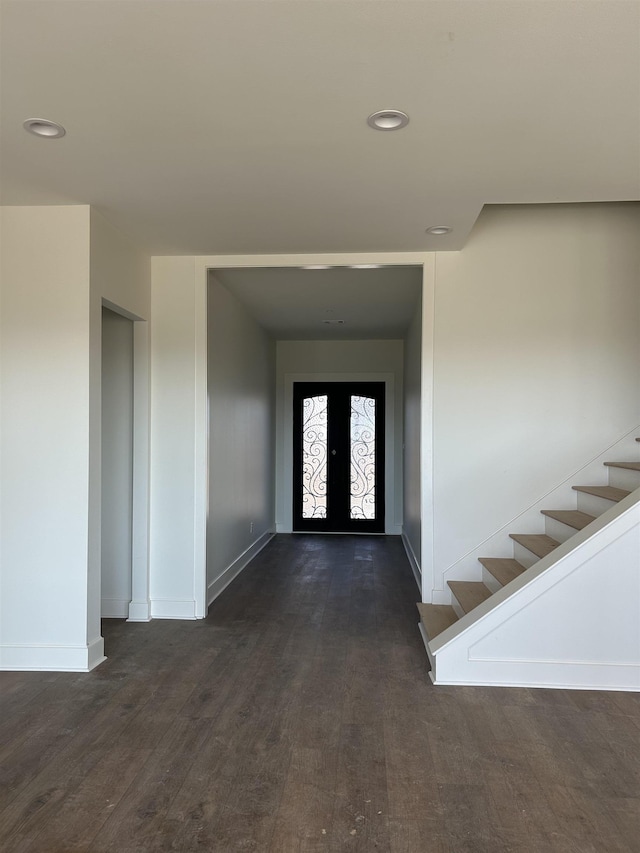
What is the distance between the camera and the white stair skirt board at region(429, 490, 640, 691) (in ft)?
10.1

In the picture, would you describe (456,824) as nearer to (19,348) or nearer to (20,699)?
(20,699)

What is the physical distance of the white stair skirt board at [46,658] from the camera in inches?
133

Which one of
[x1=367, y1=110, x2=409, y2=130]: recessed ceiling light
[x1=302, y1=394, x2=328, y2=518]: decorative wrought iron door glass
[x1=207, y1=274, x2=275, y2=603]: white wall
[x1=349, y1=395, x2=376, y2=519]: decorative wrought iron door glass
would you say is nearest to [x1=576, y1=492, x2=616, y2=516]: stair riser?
[x1=367, y1=110, x2=409, y2=130]: recessed ceiling light

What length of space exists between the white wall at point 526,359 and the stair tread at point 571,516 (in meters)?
0.19

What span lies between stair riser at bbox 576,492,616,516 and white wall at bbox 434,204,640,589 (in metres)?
0.23

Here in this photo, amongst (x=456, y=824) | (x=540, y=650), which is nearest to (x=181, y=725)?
(x=456, y=824)

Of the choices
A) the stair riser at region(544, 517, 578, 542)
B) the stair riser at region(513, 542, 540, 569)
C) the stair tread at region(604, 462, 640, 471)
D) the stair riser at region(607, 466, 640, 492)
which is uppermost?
the stair tread at region(604, 462, 640, 471)

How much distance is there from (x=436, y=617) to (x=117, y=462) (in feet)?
8.13

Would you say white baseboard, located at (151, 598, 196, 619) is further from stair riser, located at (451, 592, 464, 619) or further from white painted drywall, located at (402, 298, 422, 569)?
white painted drywall, located at (402, 298, 422, 569)

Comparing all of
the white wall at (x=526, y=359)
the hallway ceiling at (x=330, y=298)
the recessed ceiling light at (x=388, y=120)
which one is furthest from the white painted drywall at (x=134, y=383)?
the white wall at (x=526, y=359)

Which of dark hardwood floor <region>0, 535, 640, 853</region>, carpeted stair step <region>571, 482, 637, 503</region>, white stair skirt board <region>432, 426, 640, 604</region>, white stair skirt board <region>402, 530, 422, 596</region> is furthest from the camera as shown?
white stair skirt board <region>402, 530, 422, 596</region>

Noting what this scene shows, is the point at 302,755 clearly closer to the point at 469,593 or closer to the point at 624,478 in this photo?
the point at 469,593

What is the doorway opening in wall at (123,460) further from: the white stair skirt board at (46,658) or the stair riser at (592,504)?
the stair riser at (592,504)

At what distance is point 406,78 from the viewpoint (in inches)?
84.4
